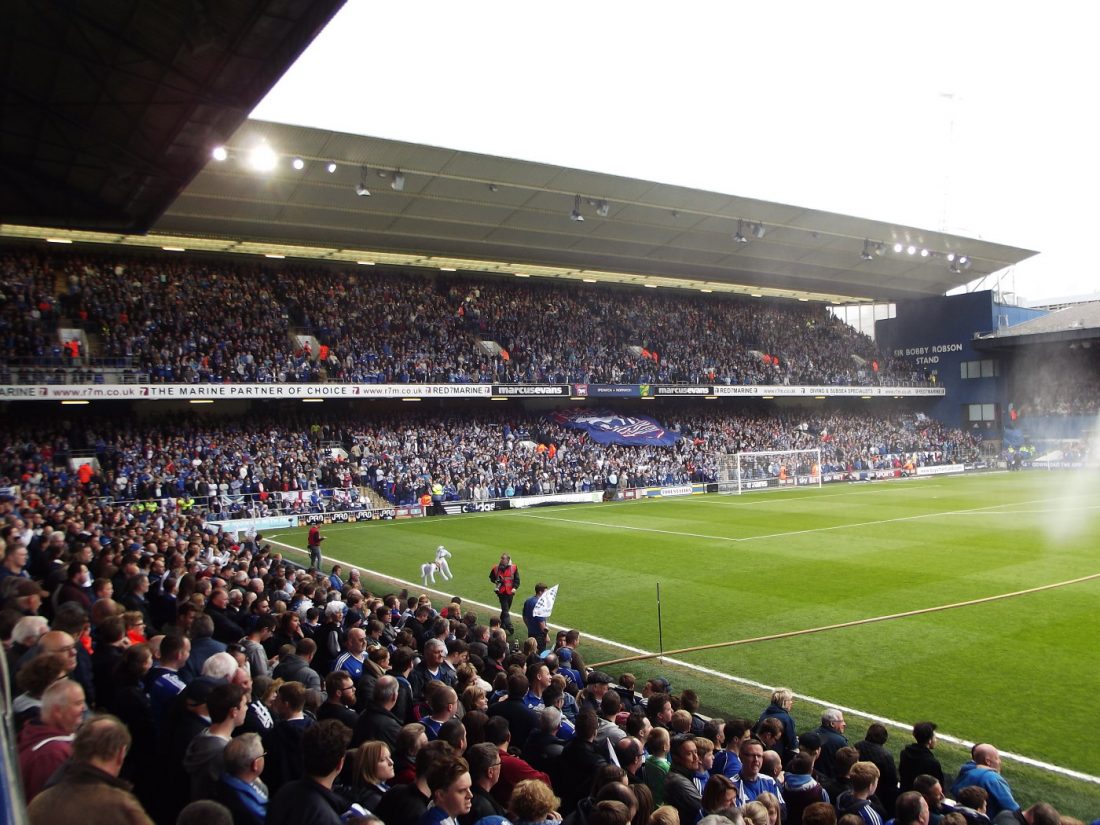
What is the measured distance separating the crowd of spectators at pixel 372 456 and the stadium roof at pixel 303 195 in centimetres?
857

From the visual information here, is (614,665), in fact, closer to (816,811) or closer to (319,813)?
(816,811)

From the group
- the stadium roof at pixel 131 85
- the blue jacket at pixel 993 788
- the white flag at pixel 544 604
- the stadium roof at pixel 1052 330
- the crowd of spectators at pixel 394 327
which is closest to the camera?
the blue jacket at pixel 993 788

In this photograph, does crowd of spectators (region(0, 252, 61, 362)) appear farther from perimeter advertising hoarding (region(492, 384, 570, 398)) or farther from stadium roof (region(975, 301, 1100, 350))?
stadium roof (region(975, 301, 1100, 350))

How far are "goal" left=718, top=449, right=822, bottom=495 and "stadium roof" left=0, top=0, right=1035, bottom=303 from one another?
1161cm

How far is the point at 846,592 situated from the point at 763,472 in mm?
28166

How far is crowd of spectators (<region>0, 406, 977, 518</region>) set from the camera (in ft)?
102

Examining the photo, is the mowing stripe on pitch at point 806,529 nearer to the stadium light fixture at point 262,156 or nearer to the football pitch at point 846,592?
the football pitch at point 846,592

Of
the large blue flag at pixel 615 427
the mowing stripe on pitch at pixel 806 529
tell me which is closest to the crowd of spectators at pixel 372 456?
the large blue flag at pixel 615 427

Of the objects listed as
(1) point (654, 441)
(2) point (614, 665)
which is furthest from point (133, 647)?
(1) point (654, 441)

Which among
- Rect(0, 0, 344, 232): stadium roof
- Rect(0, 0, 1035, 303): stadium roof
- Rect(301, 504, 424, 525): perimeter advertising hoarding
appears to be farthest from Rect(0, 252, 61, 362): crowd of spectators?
Rect(0, 0, 344, 232): stadium roof

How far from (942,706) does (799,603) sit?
230 inches

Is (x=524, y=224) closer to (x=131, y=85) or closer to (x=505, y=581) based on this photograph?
(x=131, y=85)

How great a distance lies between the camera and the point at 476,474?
3694 centimetres

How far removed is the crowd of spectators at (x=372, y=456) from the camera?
31062 millimetres
